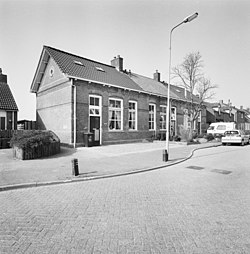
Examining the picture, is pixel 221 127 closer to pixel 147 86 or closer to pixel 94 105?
pixel 147 86

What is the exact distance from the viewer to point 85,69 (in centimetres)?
1667

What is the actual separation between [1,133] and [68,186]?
11.4 meters

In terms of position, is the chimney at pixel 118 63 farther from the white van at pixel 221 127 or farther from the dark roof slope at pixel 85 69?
the white van at pixel 221 127

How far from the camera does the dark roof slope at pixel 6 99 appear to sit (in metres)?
17.8

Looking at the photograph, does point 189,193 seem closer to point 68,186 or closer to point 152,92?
point 68,186

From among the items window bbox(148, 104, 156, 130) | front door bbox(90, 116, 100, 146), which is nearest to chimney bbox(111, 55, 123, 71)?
window bbox(148, 104, 156, 130)

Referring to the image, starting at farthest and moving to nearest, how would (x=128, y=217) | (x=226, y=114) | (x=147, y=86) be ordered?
(x=226, y=114) < (x=147, y=86) < (x=128, y=217)

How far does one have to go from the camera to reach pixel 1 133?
555 inches

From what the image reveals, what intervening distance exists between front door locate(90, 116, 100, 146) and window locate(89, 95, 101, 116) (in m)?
0.35

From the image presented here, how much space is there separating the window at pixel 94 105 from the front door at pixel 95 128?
1.15 ft

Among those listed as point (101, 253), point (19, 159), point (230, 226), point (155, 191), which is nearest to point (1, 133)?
point (19, 159)

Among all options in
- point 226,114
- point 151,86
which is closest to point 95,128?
point 151,86

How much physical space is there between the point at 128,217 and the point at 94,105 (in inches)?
511

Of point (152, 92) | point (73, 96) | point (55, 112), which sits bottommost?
point (55, 112)
